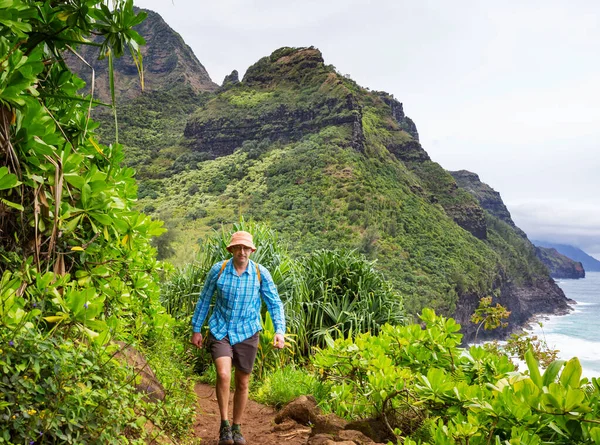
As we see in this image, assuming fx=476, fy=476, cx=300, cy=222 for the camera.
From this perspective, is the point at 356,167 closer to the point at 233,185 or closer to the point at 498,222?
the point at 233,185

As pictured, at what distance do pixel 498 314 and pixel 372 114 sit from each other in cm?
7711

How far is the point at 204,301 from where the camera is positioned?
3508 millimetres

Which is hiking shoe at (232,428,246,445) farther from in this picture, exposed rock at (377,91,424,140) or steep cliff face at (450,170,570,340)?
exposed rock at (377,91,424,140)

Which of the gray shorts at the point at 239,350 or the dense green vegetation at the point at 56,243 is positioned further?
the gray shorts at the point at 239,350

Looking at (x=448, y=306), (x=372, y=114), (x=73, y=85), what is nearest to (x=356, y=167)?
(x=448, y=306)

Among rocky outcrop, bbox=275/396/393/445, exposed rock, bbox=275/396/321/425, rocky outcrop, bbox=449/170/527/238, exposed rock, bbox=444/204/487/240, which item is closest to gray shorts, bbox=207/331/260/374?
exposed rock, bbox=275/396/321/425

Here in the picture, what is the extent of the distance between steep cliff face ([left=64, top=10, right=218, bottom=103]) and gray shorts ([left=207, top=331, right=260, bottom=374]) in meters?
93.2

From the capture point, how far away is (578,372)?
129cm

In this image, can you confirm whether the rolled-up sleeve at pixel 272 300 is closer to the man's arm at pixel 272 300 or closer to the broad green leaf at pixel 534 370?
the man's arm at pixel 272 300

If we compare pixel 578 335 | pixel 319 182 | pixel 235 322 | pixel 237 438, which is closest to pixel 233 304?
pixel 235 322

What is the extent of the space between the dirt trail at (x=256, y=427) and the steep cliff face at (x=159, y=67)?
Result: 92.5m

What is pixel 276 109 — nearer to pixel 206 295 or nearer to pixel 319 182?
pixel 319 182

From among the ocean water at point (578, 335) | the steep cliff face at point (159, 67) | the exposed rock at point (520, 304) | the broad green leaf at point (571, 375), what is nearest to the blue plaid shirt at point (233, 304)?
the broad green leaf at point (571, 375)

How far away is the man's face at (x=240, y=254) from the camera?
339cm
